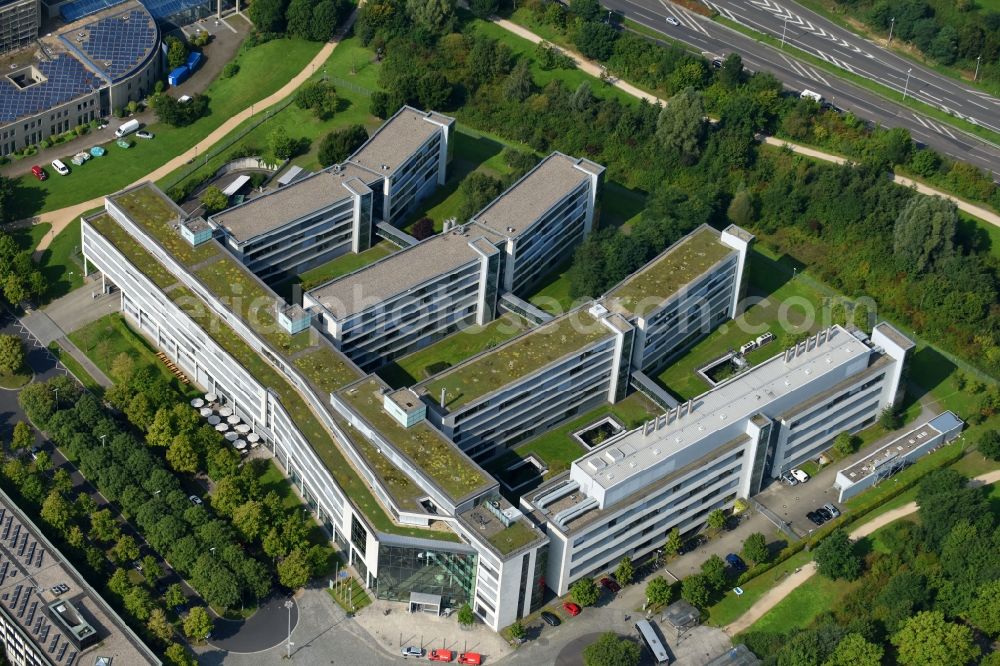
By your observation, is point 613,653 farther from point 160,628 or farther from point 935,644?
point 160,628

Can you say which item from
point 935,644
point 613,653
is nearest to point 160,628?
point 613,653

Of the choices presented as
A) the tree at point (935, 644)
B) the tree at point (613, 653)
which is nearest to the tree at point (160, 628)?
the tree at point (613, 653)

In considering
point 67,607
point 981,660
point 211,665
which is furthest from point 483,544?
point 981,660

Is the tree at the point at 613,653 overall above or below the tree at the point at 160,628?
above

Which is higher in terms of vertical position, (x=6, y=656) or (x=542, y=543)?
(x=542, y=543)

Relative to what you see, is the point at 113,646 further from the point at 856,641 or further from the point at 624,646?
the point at 856,641

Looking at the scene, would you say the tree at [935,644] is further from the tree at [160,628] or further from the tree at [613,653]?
the tree at [160,628]

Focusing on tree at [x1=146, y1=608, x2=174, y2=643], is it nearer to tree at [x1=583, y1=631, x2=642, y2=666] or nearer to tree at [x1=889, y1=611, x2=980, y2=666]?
tree at [x1=583, y1=631, x2=642, y2=666]
